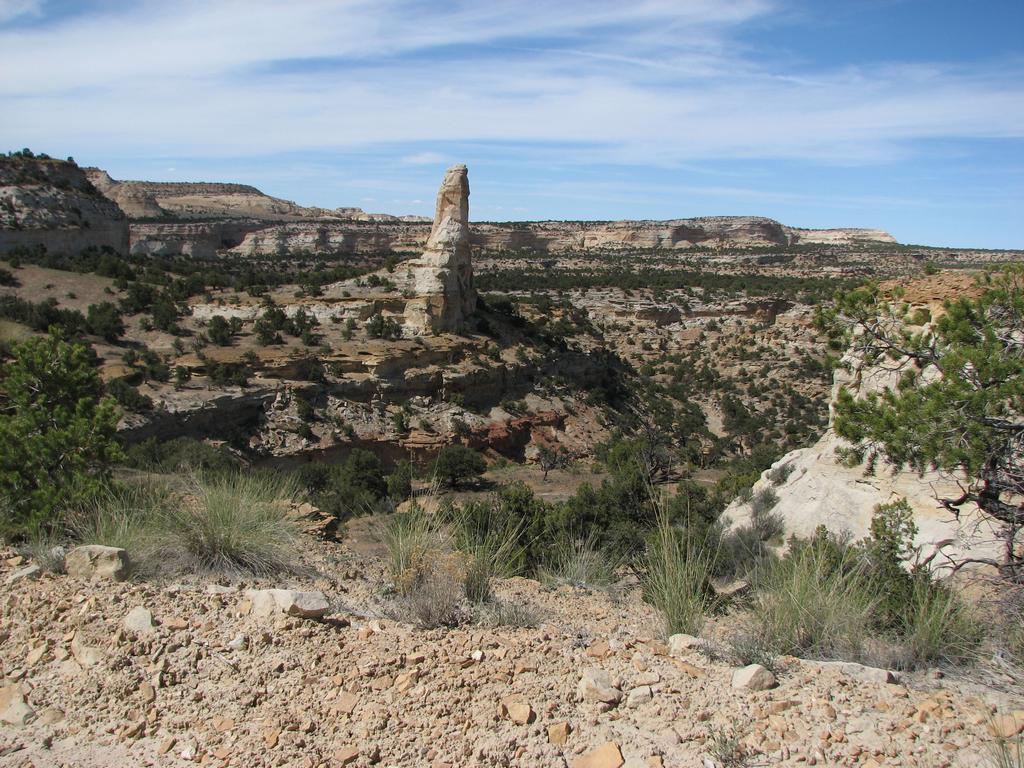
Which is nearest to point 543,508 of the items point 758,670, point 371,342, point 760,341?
point 758,670

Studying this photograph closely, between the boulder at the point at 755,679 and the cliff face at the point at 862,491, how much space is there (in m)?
3.41

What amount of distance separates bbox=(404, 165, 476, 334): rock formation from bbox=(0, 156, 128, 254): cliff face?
24217mm

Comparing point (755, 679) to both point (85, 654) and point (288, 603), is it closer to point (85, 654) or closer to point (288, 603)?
point (288, 603)

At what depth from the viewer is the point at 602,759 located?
3.21 m

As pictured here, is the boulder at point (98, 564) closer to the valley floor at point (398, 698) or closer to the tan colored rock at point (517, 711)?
the valley floor at point (398, 698)

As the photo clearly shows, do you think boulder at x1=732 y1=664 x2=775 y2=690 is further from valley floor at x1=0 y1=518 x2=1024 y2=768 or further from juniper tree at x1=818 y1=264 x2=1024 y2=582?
juniper tree at x1=818 y1=264 x2=1024 y2=582

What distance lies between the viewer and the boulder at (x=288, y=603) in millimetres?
4273

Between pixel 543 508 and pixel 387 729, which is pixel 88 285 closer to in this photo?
pixel 543 508

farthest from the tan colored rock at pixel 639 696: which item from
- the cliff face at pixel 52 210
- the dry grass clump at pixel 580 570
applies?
the cliff face at pixel 52 210

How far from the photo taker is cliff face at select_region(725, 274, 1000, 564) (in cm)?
767

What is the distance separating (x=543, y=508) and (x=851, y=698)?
857 cm

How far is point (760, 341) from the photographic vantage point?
4166cm

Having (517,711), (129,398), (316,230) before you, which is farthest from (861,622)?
(316,230)

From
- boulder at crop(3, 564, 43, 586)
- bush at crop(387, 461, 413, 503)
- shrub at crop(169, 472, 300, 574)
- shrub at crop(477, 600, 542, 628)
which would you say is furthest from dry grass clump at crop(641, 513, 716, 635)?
bush at crop(387, 461, 413, 503)
